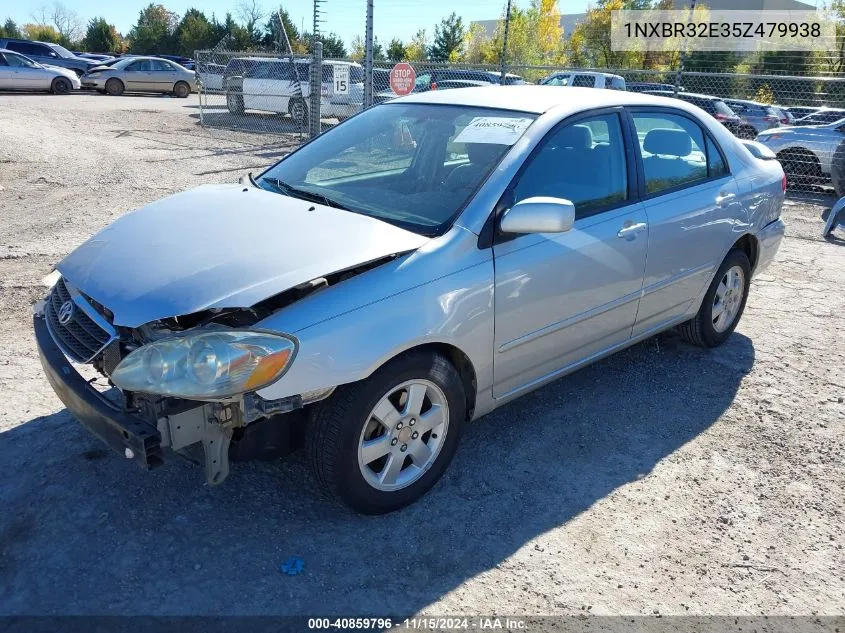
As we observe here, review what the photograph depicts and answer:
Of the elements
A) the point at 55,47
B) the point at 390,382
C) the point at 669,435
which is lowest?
the point at 669,435

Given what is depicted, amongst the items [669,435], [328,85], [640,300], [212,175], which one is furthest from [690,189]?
[328,85]

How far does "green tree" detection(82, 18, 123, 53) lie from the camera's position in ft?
193

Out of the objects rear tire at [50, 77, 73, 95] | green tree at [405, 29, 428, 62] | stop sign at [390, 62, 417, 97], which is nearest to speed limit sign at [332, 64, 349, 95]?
stop sign at [390, 62, 417, 97]

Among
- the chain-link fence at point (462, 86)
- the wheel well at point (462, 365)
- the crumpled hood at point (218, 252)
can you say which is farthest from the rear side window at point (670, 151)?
the chain-link fence at point (462, 86)

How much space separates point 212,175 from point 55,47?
86.5ft

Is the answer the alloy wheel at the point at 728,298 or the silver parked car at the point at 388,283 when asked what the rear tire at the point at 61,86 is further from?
the alloy wheel at the point at 728,298

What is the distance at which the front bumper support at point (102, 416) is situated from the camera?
2514mm

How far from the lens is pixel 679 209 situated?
4152mm

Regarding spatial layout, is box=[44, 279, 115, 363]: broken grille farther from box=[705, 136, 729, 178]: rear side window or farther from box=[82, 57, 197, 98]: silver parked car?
box=[82, 57, 197, 98]: silver parked car

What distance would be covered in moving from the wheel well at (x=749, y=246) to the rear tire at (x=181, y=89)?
2687 cm

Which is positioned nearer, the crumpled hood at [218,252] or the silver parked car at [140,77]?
the crumpled hood at [218,252]

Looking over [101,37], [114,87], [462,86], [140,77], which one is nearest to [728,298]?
[462,86]

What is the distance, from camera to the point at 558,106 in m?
3.67

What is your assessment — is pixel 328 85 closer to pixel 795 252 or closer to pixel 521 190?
pixel 795 252
